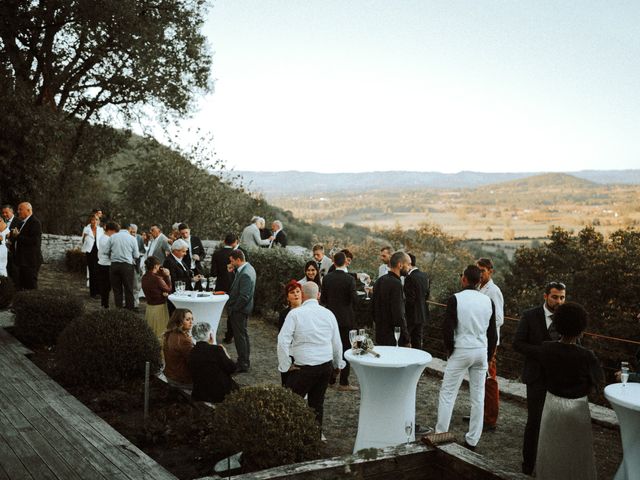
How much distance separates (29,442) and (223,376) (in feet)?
6.39

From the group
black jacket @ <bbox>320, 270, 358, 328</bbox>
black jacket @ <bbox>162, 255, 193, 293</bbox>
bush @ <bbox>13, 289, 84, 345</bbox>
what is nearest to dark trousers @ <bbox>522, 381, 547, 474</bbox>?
black jacket @ <bbox>320, 270, 358, 328</bbox>

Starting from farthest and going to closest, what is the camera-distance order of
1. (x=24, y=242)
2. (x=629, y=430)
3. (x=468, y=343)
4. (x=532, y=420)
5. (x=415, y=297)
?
(x=24, y=242) < (x=415, y=297) < (x=468, y=343) < (x=532, y=420) < (x=629, y=430)

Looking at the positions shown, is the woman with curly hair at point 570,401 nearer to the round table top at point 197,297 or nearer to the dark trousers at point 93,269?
the round table top at point 197,297

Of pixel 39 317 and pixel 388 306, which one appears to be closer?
pixel 388 306

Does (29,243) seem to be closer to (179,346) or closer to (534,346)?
(179,346)

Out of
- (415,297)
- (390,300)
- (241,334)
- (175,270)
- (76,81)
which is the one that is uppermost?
(76,81)

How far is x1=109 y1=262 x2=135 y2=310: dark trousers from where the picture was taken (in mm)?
12297

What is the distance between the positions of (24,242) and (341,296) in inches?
249

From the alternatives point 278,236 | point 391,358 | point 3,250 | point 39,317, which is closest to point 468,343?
point 391,358

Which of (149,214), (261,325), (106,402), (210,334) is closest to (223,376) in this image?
(210,334)

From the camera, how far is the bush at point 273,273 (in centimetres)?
1420

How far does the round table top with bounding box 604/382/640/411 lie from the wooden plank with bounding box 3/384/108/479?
150 inches

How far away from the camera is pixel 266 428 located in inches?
193

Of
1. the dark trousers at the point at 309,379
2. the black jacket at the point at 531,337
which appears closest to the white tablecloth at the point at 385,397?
the dark trousers at the point at 309,379
